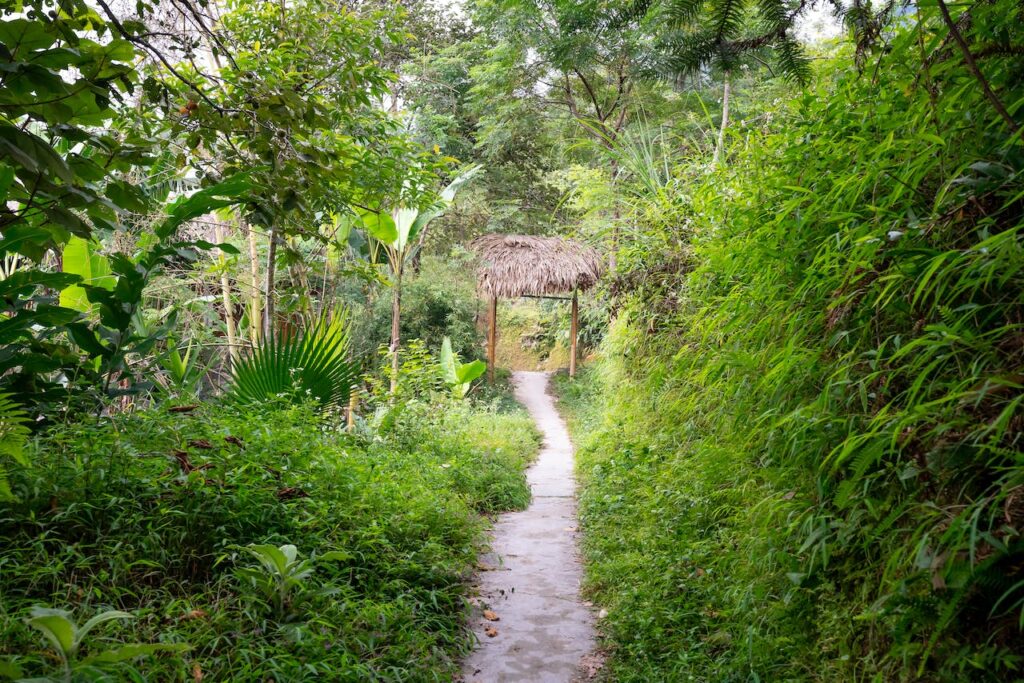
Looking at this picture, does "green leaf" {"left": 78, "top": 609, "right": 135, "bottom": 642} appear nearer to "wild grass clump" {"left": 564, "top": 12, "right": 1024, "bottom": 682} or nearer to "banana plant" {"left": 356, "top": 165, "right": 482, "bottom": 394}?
"wild grass clump" {"left": 564, "top": 12, "right": 1024, "bottom": 682}

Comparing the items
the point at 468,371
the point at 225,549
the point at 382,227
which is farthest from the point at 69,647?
the point at 468,371

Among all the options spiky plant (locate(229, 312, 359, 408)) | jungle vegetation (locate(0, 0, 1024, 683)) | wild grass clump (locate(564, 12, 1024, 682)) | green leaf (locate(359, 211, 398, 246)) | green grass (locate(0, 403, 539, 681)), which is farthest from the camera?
green leaf (locate(359, 211, 398, 246))

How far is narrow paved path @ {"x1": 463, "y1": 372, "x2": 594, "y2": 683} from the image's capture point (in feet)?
11.6

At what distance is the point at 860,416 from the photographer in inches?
94.0

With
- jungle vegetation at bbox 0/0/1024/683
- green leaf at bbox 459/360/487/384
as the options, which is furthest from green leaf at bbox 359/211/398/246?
jungle vegetation at bbox 0/0/1024/683

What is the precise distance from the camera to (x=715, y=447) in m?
3.71

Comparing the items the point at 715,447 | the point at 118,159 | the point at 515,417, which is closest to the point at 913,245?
the point at 715,447

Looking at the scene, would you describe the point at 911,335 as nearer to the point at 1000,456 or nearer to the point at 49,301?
the point at 1000,456

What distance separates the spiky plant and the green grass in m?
0.63

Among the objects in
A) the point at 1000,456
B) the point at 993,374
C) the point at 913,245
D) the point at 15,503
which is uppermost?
the point at 913,245

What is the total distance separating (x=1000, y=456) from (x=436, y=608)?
283 centimetres

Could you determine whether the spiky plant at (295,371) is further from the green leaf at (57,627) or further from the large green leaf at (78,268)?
the green leaf at (57,627)

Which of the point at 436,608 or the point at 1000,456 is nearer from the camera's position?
the point at 1000,456

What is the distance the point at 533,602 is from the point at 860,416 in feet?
8.85
